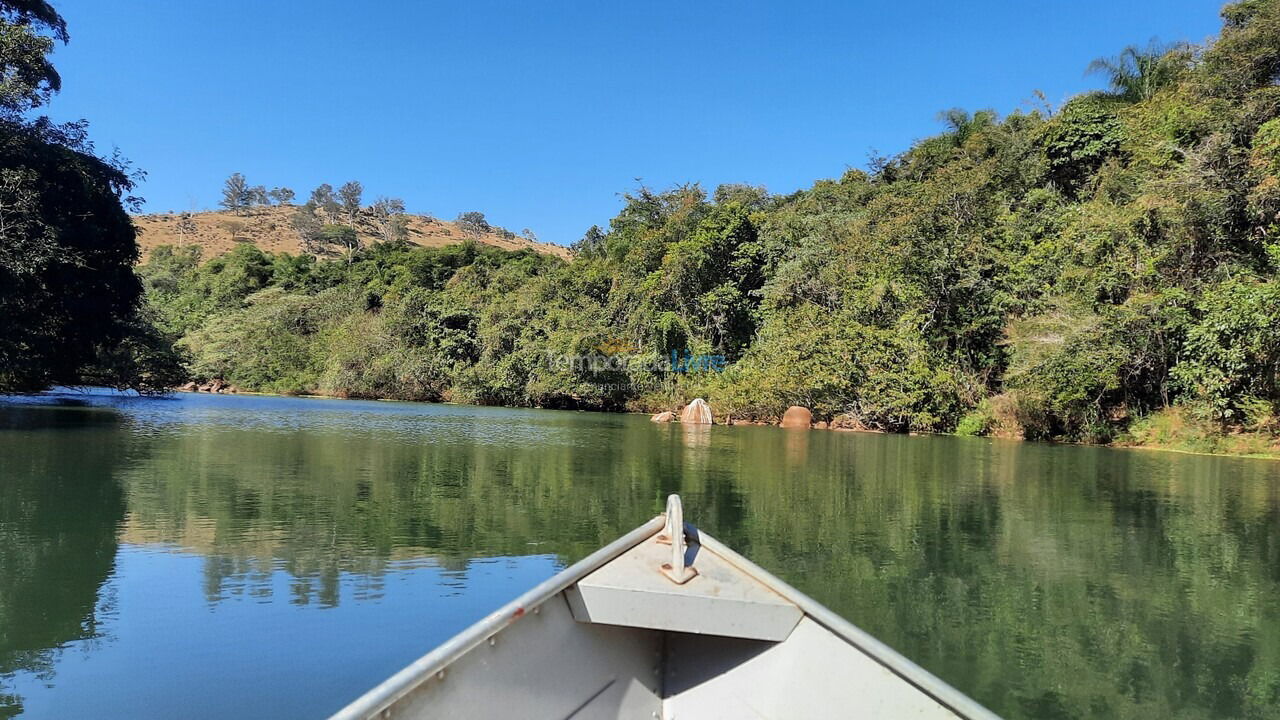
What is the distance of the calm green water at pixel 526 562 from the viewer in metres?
3.59

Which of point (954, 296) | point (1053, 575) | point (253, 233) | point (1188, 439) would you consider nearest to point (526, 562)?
point (1053, 575)

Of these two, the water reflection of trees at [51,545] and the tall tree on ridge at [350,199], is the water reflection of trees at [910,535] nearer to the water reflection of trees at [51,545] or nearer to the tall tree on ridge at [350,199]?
the water reflection of trees at [51,545]

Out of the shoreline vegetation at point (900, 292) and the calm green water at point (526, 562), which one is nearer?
the calm green water at point (526, 562)

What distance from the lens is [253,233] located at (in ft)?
259

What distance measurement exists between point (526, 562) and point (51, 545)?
3594 millimetres

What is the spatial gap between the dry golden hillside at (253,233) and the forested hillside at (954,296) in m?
35.7

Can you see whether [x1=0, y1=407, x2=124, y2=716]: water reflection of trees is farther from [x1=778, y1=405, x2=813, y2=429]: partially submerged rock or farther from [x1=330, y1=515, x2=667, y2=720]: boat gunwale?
[x1=778, y1=405, x2=813, y2=429]: partially submerged rock

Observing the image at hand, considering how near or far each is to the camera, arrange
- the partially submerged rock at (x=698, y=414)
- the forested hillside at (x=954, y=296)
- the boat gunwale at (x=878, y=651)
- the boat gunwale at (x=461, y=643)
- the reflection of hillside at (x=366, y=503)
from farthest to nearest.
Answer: the partially submerged rock at (x=698, y=414), the forested hillside at (x=954, y=296), the reflection of hillside at (x=366, y=503), the boat gunwale at (x=878, y=651), the boat gunwale at (x=461, y=643)

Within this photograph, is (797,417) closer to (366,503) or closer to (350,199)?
(366,503)

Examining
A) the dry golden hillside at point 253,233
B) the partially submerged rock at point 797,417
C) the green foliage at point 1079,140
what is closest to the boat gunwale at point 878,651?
the partially submerged rock at point 797,417

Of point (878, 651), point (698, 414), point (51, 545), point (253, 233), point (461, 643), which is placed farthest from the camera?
point (253, 233)

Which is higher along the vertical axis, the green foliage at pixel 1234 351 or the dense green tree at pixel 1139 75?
the dense green tree at pixel 1139 75

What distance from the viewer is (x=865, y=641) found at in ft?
7.95

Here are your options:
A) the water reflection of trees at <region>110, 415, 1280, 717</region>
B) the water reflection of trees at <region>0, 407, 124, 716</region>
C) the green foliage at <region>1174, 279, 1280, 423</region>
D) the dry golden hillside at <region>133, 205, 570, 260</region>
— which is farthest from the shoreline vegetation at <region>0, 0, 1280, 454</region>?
the dry golden hillside at <region>133, 205, 570, 260</region>
